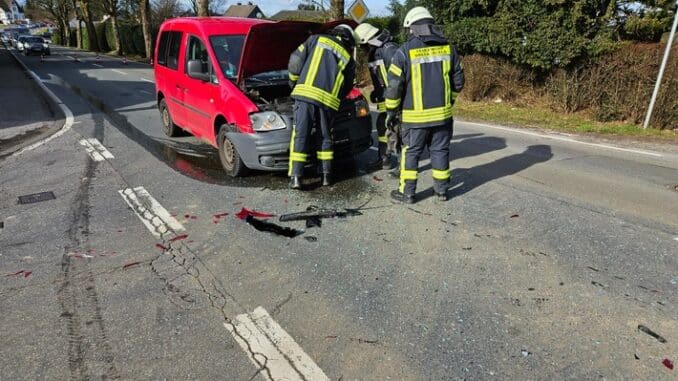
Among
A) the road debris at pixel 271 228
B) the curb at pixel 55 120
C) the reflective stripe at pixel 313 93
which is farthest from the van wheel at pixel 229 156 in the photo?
the curb at pixel 55 120

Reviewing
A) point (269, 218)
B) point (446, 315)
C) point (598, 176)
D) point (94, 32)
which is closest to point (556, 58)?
point (598, 176)

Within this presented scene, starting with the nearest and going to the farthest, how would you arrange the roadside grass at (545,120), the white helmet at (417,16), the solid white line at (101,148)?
the white helmet at (417,16) → the solid white line at (101,148) → the roadside grass at (545,120)

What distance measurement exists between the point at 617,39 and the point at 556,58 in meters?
1.37

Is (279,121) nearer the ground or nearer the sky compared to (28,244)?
nearer the sky

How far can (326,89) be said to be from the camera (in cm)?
528

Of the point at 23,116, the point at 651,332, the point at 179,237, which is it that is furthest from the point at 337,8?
the point at 651,332

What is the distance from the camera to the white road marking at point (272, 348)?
103 inches

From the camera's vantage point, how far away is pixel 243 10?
75438mm

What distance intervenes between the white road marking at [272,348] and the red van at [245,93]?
9.09 feet

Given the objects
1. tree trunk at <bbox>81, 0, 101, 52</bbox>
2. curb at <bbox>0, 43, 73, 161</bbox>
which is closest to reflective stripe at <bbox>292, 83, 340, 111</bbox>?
curb at <bbox>0, 43, 73, 161</bbox>

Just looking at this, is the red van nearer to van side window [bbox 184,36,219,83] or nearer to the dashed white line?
van side window [bbox 184,36,219,83]

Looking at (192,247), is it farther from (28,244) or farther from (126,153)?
(126,153)

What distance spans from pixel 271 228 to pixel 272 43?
289cm

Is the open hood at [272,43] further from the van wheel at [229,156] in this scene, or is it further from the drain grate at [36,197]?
the drain grate at [36,197]
